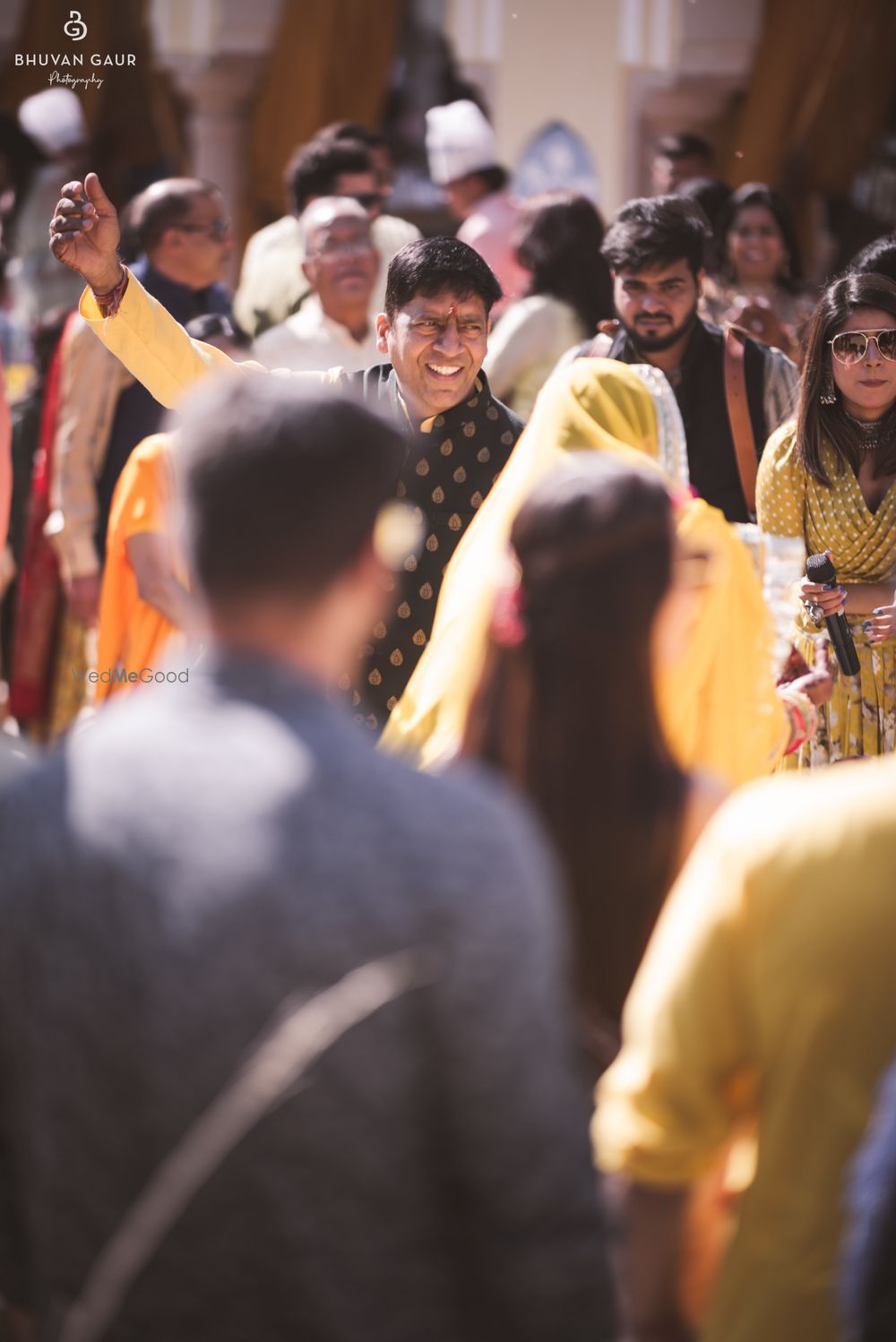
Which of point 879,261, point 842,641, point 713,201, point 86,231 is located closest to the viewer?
point 86,231

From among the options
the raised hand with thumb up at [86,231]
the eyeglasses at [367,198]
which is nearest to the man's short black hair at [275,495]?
the raised hand with thumb up at [86,231]

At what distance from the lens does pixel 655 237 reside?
4605mm

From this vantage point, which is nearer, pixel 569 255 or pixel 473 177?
pixel 569 255

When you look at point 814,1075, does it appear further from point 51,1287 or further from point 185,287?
point 185,287

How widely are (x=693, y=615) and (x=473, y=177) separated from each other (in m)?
4.95

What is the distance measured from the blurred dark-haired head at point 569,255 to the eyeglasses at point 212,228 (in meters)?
0.87

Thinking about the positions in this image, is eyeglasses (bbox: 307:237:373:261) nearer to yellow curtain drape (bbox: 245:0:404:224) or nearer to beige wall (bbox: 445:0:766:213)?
yellow curtain drape (bbox: 245:0:404:224)

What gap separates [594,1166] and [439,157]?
590 centimetres

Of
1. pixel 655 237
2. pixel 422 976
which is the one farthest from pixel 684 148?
pixel 422 976

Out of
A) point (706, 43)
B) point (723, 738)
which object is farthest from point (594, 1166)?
point (706, 43)

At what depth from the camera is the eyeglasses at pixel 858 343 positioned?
13.7 feet

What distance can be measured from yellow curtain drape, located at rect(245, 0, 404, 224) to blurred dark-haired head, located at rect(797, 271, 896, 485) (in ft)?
17.4

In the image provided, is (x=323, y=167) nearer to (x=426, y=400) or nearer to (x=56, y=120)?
(x=56, y=120)

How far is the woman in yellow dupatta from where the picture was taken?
2387 mm
